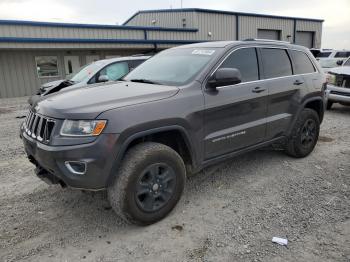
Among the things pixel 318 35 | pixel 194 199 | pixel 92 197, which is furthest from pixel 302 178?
pixel 318 35

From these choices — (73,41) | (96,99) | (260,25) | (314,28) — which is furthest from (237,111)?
(314,28)

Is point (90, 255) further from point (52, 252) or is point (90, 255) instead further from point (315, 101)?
point (315, 101)

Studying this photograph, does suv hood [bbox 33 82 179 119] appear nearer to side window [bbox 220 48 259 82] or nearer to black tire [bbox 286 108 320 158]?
side window [bbox 220 48 259 82]

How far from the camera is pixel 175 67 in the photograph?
12.9ft

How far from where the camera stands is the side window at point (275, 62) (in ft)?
14.1

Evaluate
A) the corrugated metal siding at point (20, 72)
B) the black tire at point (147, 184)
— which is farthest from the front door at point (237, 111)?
the corrugated metal siding at point (20, 72)

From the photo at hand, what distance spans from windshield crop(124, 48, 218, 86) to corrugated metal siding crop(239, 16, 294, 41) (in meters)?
22.6

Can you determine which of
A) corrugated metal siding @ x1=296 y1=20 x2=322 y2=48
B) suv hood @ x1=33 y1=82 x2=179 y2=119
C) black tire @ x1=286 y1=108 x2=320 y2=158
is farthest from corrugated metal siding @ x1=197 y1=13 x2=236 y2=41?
suv hood @ x1=33 y1=82 x2=179 y2=119

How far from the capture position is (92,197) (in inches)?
153

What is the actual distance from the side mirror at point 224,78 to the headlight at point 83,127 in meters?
1.35

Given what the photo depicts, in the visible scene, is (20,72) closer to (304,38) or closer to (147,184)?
(147,184)

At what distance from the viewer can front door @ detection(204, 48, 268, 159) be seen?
11.7ft

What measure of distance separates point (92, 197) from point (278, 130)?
8.94ft

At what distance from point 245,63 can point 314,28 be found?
31.4 metres
